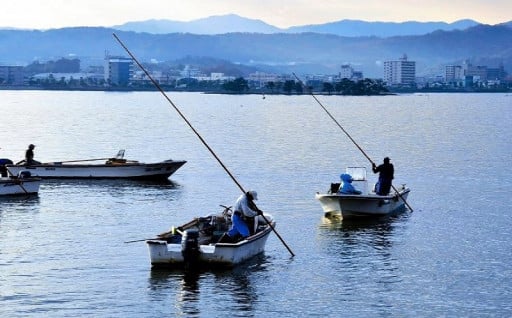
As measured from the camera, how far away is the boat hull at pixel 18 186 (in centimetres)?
3516

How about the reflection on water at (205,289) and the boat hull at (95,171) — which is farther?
the boat hull at (95,171)

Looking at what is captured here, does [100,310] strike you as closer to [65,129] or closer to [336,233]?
[336,233]

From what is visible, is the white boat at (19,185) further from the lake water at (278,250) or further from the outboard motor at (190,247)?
the outboard motor at (190,247)

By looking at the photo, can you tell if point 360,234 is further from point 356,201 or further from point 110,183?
point 110,183

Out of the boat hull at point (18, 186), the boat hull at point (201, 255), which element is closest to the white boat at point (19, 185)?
the boat hull at point (18, 186)

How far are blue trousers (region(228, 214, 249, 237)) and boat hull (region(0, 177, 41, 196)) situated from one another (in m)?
Result: 14.0

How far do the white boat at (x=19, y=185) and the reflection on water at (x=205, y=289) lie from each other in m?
13.9

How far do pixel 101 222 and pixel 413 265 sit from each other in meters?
10.7

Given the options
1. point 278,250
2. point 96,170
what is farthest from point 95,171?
point 278,250

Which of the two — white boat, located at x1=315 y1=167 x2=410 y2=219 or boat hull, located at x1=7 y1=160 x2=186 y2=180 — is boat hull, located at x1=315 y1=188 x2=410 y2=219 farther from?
boat hull, located at x1=7 y1=160 x2=186 y2=180

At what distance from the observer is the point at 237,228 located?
23.7 meters

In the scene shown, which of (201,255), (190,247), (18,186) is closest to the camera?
(190,247)

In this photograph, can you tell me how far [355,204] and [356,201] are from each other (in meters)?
0.19

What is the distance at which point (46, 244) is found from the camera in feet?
87.7
